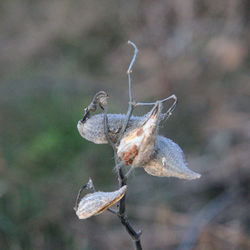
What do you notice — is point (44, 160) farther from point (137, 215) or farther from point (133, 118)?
point (133, 118)

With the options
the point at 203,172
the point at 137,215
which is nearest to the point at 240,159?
the point at 203,172

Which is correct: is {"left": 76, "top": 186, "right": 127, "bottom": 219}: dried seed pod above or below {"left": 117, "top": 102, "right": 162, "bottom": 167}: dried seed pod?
below

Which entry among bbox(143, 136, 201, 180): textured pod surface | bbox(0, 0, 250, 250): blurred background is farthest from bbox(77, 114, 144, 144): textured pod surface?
bbox(0, 0, 250, 250): blurred background

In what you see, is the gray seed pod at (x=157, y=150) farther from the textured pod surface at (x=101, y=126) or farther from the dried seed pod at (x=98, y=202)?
the dried seed pod at (x=98, y=202)

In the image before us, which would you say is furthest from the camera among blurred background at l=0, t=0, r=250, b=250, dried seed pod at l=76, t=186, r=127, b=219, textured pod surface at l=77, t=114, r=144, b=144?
blurred background at l=0, t=0, r=250, b=250

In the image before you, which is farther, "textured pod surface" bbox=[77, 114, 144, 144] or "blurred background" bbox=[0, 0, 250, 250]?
"blurred background" bbox=[0, 0, 250, 250]

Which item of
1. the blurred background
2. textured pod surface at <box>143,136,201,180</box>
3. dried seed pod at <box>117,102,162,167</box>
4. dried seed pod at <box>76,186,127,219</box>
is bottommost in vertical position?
the blurred background

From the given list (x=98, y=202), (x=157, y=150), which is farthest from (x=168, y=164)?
(x=98, y=202)

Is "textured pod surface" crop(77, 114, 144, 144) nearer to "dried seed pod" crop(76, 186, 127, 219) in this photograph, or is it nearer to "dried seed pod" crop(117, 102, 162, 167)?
"dried seed pod" crop(117, 102, 162, 167)
